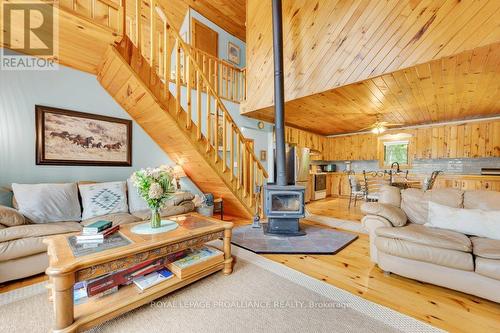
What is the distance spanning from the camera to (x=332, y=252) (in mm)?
2494

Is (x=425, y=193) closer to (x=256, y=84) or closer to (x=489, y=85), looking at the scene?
(x=489, y=85)

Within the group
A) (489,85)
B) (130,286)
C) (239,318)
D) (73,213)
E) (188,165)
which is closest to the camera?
(239,318)

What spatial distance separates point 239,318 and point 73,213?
2427 mm

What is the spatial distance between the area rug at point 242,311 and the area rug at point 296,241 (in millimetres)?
669

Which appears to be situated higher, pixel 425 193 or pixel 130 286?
pixel 425 193

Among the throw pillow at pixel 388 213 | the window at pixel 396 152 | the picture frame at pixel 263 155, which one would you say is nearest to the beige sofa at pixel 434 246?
the throw pillow at pixel 388 213

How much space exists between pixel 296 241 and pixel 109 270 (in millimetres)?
2189

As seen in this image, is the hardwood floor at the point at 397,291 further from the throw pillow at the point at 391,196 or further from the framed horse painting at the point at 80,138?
the framed horse painting at the point at 80,138

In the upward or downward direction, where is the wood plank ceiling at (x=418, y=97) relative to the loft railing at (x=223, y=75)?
downward

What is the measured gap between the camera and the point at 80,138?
9.87ft

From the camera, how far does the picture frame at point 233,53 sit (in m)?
5.78

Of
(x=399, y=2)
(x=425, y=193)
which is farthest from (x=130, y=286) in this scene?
(x=399, y=2)

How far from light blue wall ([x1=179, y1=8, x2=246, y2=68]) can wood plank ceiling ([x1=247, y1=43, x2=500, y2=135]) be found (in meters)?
2.36

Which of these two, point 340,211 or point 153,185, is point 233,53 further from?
point 153,185
